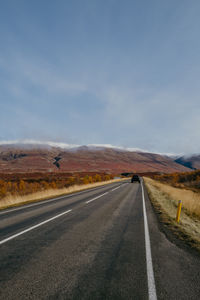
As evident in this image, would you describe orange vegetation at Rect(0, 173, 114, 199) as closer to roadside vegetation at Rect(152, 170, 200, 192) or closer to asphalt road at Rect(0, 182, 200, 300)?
asphalt road at Rect(0, 182, 200, 300)

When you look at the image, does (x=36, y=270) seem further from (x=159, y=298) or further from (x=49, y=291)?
(x=159, y=298)

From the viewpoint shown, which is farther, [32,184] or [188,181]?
[188,181]

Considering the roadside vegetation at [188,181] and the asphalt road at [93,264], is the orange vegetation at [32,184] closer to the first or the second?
the asphalt road at [93,264]

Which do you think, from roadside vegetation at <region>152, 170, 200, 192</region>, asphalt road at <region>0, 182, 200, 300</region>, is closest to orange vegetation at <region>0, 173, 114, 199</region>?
asphalt road at <region>0, 182, 200, 300</region>

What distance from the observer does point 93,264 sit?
3.63m

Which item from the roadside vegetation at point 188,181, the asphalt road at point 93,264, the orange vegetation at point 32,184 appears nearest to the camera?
the asphalt road at point 93,264

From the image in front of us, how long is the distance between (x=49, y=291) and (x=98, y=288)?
2.71 feet

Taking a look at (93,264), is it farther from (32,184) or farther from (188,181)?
(188,181)

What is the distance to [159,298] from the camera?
265cm

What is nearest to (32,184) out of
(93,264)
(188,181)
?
(93,264)

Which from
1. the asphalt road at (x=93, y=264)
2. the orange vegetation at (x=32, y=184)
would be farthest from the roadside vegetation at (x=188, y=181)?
the asphalt road at (x=93, y=264)

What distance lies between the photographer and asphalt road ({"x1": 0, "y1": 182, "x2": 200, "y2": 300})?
277 cm

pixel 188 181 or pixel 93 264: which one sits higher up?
pixel 188 181

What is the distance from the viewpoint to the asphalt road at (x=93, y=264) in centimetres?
277
